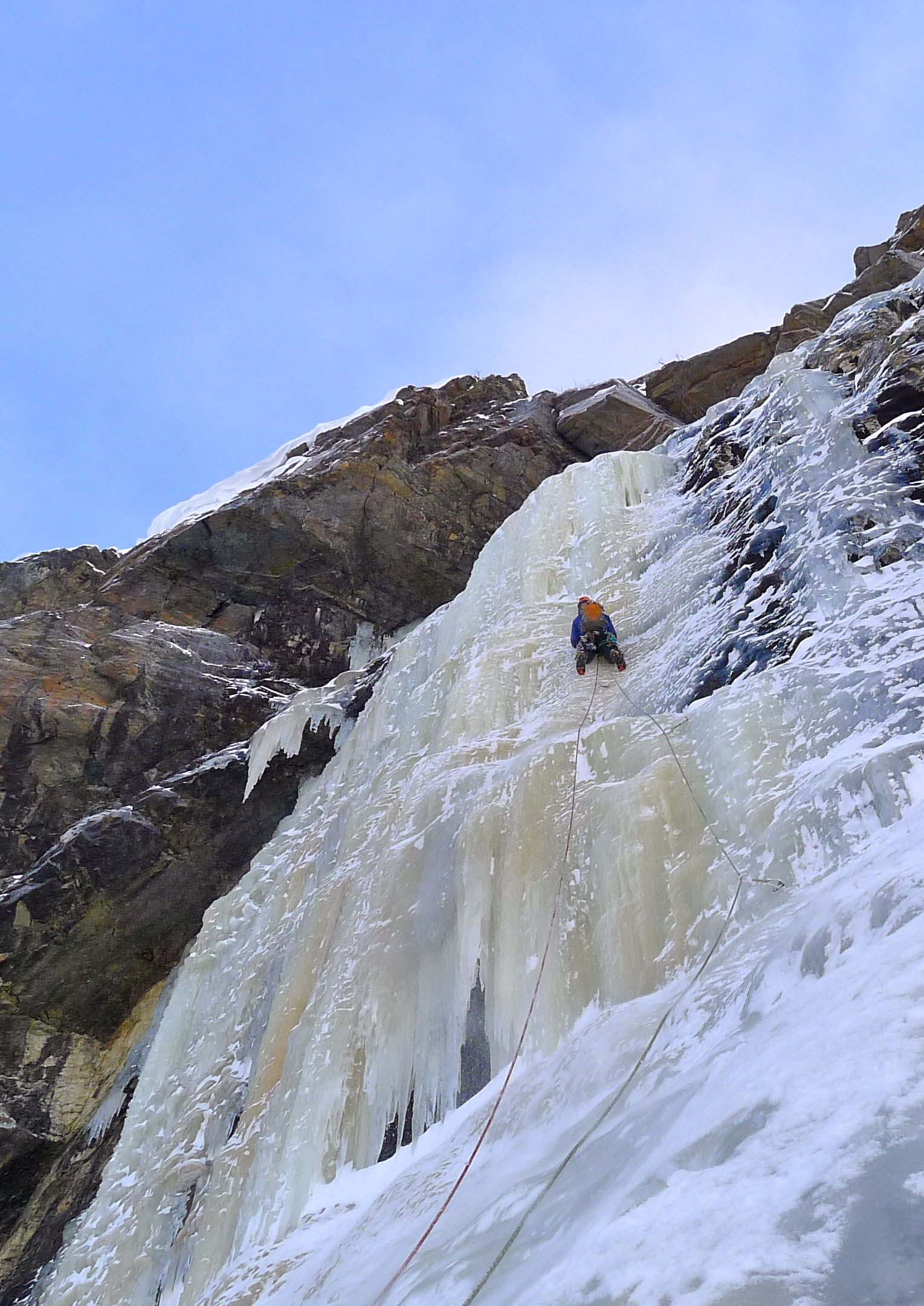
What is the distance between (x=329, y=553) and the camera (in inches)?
672

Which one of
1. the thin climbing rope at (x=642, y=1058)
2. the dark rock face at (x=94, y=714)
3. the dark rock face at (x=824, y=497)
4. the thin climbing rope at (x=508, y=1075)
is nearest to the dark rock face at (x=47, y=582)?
the dark rock face at (x=94, y=714)

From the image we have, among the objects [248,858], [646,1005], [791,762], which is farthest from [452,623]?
[646,1005]

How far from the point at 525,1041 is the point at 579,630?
3730 millimetres

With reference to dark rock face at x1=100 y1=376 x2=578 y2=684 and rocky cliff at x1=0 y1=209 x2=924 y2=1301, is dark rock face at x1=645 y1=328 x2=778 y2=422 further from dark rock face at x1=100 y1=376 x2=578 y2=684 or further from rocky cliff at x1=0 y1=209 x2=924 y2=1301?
dark rock face at x1=100 y1=376 x2=578 y2=684

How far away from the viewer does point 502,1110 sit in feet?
15.6

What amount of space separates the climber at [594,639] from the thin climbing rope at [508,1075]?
2.09ft

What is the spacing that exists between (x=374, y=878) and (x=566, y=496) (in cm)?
519

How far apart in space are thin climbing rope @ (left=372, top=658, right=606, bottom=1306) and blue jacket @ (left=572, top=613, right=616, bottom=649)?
840mm

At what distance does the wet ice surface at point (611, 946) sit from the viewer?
2268mm

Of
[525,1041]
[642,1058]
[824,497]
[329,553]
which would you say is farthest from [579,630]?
[329,553]

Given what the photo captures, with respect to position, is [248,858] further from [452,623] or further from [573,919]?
[573,919]

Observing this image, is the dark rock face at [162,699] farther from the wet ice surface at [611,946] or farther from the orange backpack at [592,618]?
the orange backpack at [592,618]

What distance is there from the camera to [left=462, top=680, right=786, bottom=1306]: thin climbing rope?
2910 mm

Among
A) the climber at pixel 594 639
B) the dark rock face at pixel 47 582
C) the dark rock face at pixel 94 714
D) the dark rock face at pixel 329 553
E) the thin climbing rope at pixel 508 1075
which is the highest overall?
the dark rock face at pixel 47 582
